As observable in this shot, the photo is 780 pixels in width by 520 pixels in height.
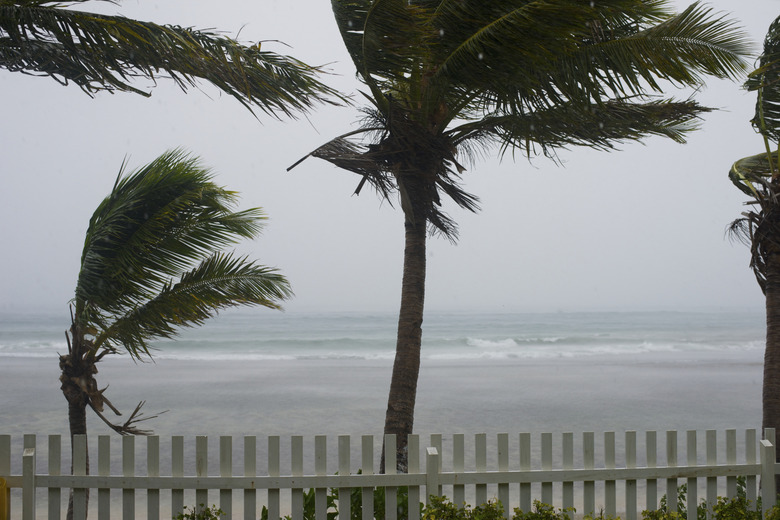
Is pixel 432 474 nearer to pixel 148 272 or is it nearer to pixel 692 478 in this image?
pixel 692 478

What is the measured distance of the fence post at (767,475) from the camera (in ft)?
14.6

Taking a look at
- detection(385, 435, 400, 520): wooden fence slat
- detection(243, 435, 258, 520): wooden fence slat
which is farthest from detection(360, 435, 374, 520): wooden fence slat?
detection(243, 435, 258, 520): wooden fence slat

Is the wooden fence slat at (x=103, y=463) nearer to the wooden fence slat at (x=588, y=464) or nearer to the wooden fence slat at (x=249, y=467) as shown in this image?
the wooden fence slat at (x=249, y=467)

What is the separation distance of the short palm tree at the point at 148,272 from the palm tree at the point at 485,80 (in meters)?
1.45

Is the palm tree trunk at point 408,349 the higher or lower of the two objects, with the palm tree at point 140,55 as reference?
lower

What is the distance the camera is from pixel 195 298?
6312mm

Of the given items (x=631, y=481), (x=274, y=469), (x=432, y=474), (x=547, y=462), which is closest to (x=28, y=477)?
(x=274, y=469)

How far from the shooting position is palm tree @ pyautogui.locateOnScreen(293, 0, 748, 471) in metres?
4.39

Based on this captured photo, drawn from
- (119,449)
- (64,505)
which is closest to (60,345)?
(119,449)

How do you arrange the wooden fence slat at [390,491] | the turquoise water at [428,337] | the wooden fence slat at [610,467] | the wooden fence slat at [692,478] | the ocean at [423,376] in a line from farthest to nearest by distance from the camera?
the turquoise water at [428,337]
the ocean at [423,376]
the wooden fence slat at [692,478]
the wooden fence slat at [610,467]
the wooden fence slat at [390,491]

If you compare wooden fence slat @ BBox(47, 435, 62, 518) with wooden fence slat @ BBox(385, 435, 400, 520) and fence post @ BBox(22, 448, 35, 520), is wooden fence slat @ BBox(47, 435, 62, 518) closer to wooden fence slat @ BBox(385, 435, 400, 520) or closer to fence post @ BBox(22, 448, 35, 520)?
fence post @ BBox(22, 448, 35, 520)

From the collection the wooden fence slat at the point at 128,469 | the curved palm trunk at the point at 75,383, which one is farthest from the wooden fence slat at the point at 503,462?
the curved palm trunk at the point at 75,383

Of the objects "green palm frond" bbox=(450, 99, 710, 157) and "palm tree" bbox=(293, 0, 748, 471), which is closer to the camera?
"palm tree" bbox=(293, 0, 748, 471)

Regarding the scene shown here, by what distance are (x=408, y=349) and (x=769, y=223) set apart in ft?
11.6
